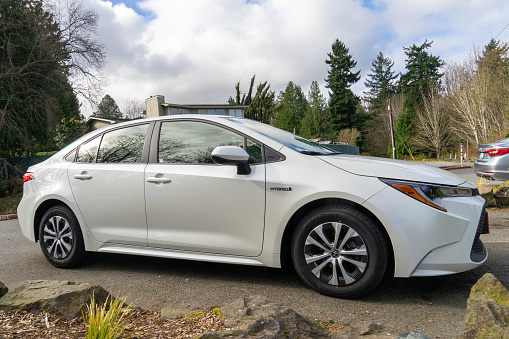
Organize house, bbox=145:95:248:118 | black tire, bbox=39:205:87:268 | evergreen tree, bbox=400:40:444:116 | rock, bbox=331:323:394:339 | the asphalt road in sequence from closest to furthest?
rock, bbox=331:323:394:339
the asphalt road
black tire, bbox=39:205:87:268
house, bbox=145:95:248:118
evergreen tree, bbox=400:40:444:116

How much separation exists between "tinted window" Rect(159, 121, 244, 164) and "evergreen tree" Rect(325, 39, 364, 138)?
5434cm

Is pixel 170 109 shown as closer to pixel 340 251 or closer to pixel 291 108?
pixel 340 251

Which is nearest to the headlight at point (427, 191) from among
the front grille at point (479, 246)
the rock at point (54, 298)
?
the front grille at point (479, 246)

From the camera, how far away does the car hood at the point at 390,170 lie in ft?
9.63

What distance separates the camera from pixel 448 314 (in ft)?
8.80

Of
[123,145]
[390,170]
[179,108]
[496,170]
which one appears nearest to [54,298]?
[123,145]

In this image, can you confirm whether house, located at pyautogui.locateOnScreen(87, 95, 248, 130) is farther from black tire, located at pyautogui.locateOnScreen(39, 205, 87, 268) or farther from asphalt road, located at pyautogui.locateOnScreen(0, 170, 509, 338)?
asphalt road, located at pyautogui.locateOnScreen(0, 170, 509, 338)

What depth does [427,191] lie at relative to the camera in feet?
9.37

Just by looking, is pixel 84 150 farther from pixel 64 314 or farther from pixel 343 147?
pixel 343 147

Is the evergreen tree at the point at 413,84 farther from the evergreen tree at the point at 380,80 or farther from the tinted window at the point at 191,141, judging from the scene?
the tinted window at the point at 191,141

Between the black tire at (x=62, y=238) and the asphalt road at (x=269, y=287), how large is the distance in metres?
0.12

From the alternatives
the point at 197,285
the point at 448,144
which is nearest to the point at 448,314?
the point at 197,285

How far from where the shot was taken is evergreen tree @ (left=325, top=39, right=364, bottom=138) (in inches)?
2223

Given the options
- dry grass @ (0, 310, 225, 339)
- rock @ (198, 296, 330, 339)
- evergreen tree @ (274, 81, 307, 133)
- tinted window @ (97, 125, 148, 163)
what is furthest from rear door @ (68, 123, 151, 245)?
evergreen tree @ (274, 81, 307, 133)
